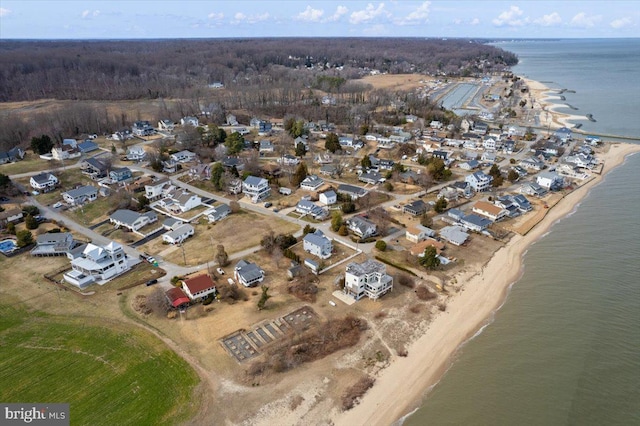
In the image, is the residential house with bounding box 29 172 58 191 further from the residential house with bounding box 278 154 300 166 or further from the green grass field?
the residential house with bounding box 278 154 300 166

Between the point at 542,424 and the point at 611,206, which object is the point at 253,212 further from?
the point at 611,206

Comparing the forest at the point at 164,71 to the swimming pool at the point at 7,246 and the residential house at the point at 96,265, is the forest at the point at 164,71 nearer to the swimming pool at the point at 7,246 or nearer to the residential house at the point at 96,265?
the swimming pool at the point at 7,246

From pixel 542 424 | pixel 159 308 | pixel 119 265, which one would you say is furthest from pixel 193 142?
pixel 542 424

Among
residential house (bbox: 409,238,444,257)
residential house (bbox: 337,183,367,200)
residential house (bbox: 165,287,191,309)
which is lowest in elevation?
residential house (bbox: 165,287,191,309)


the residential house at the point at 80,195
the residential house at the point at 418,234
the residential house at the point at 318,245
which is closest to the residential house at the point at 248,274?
the residential house at the point at 318,245

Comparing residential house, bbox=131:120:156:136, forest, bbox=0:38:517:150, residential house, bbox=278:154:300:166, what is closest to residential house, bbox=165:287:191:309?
residential house, bbox=278:154:300:166

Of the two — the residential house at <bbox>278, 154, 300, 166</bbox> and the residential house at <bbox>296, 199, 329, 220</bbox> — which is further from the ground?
the residential house at <bbox>278, 154, 300, 166</bbox>
